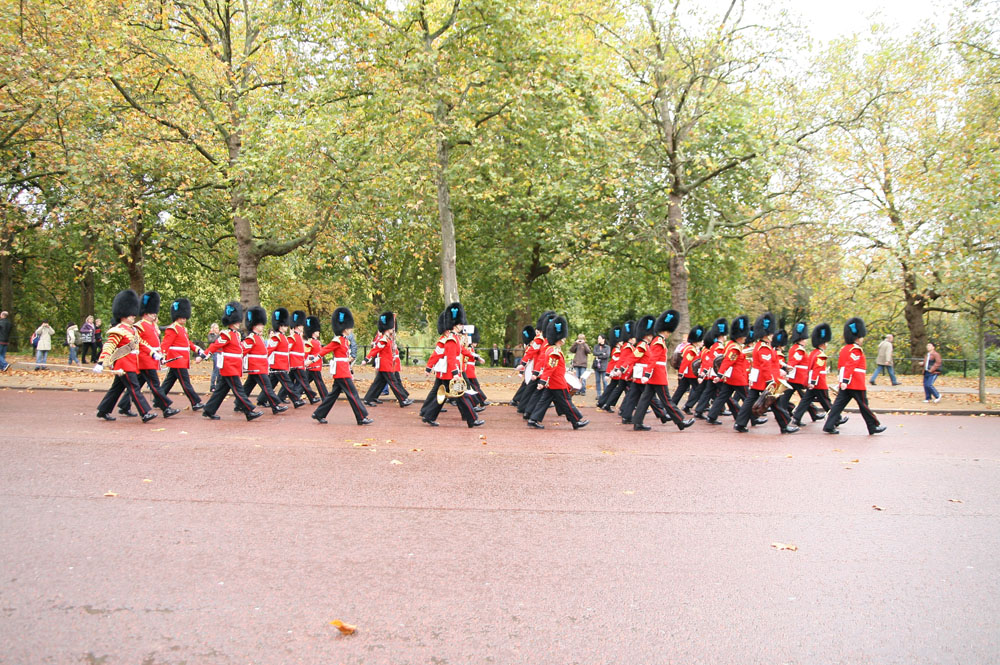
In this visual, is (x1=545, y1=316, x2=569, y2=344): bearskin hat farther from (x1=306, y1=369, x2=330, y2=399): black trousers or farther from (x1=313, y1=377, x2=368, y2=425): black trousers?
(x1=306, y1=369, x2=330, y2=399): black trousers

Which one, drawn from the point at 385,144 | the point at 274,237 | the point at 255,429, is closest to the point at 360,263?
the point at 274,237

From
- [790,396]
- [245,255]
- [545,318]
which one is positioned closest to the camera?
[790,396]

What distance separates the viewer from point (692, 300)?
2958 cm

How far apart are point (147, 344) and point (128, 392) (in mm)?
752

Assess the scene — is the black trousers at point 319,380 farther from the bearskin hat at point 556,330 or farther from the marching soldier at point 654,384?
the marching soldier at point 654,384

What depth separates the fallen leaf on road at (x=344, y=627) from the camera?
12.1ft

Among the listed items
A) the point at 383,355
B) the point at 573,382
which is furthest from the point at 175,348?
the point at 573,382

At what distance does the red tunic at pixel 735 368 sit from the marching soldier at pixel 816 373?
960 millimetres

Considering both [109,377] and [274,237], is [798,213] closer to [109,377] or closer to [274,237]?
[274,237]

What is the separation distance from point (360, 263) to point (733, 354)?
1189cm

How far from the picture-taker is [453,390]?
37.1 feet

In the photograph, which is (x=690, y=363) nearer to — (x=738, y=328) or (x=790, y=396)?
(x=738, y=328)

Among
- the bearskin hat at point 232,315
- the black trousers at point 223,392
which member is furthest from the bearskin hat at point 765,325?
the bearskin hat at point 232,315

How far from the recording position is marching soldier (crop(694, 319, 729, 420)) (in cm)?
1373
